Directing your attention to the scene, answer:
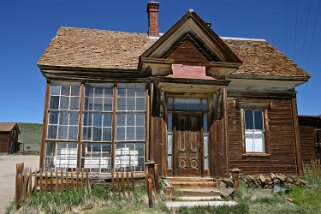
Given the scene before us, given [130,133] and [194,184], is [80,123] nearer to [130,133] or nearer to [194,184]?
[130,133]

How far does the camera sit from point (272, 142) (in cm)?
1163

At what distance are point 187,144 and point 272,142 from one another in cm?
359

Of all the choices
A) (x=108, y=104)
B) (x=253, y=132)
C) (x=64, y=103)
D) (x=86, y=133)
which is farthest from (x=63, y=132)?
(x=253, y=132)

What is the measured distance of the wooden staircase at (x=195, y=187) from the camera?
28.5 ft

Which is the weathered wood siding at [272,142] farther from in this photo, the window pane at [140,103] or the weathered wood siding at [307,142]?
the window pane at [140,103]

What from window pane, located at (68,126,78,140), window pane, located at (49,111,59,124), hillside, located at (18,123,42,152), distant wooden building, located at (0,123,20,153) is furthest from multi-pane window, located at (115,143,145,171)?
hillside, located at (18,123,42,152)

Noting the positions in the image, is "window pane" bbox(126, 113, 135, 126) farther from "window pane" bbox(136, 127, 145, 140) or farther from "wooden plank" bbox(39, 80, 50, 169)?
"wooden plank" bbox(39, 80, 50, 169)

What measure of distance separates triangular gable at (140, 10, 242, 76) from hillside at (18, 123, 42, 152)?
175 feet

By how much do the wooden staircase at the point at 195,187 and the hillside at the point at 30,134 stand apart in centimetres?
5319

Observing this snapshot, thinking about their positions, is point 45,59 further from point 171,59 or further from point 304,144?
Answer: point 304,144

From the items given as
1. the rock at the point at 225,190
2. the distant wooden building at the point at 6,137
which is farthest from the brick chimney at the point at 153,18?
the distant wooden building at the point at 6,137

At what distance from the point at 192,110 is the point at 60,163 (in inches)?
187

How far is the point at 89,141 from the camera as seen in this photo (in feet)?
32.8

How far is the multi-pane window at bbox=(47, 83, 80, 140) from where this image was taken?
998 centimetres
